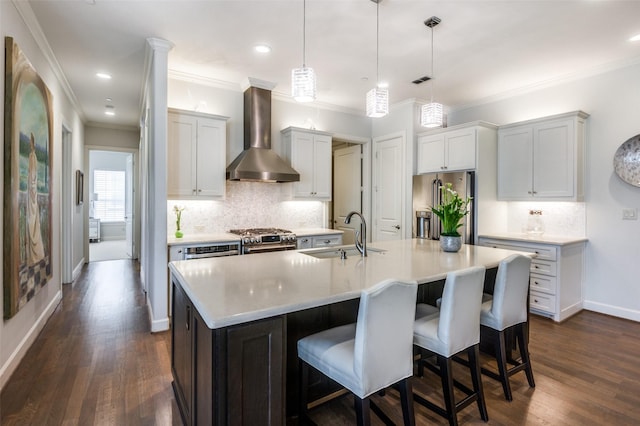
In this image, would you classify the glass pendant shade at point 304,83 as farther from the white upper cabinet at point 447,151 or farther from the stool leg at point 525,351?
the white upper cabinet at point 447,151

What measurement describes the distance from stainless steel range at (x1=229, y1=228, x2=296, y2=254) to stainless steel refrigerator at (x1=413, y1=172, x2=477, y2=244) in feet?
6.23

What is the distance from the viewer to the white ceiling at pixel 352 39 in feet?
8.89

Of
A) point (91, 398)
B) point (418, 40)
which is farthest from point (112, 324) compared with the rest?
point (418, 40)

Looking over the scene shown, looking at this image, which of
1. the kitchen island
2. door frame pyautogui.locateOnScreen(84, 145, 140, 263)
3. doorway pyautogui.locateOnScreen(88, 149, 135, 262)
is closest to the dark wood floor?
the kitchen island

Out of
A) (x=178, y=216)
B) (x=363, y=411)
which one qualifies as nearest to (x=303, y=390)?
(x=363, y=411)

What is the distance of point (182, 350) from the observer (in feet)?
6.56

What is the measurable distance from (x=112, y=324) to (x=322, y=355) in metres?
2.96

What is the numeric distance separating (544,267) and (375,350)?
3.24 metres

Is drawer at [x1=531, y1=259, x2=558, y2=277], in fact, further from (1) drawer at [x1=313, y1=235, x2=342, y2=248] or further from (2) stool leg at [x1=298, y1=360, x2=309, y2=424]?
(2) stool leg at [x1=298, y1=360, x2=309, y2=424]

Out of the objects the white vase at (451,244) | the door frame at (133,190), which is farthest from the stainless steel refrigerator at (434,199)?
the door frame at (133,190)

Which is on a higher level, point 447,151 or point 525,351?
point 447,151

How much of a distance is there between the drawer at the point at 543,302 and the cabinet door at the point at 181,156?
4220mm

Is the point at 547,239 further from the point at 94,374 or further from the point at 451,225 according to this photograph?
the point at 94,374

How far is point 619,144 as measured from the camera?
377 centimetres
